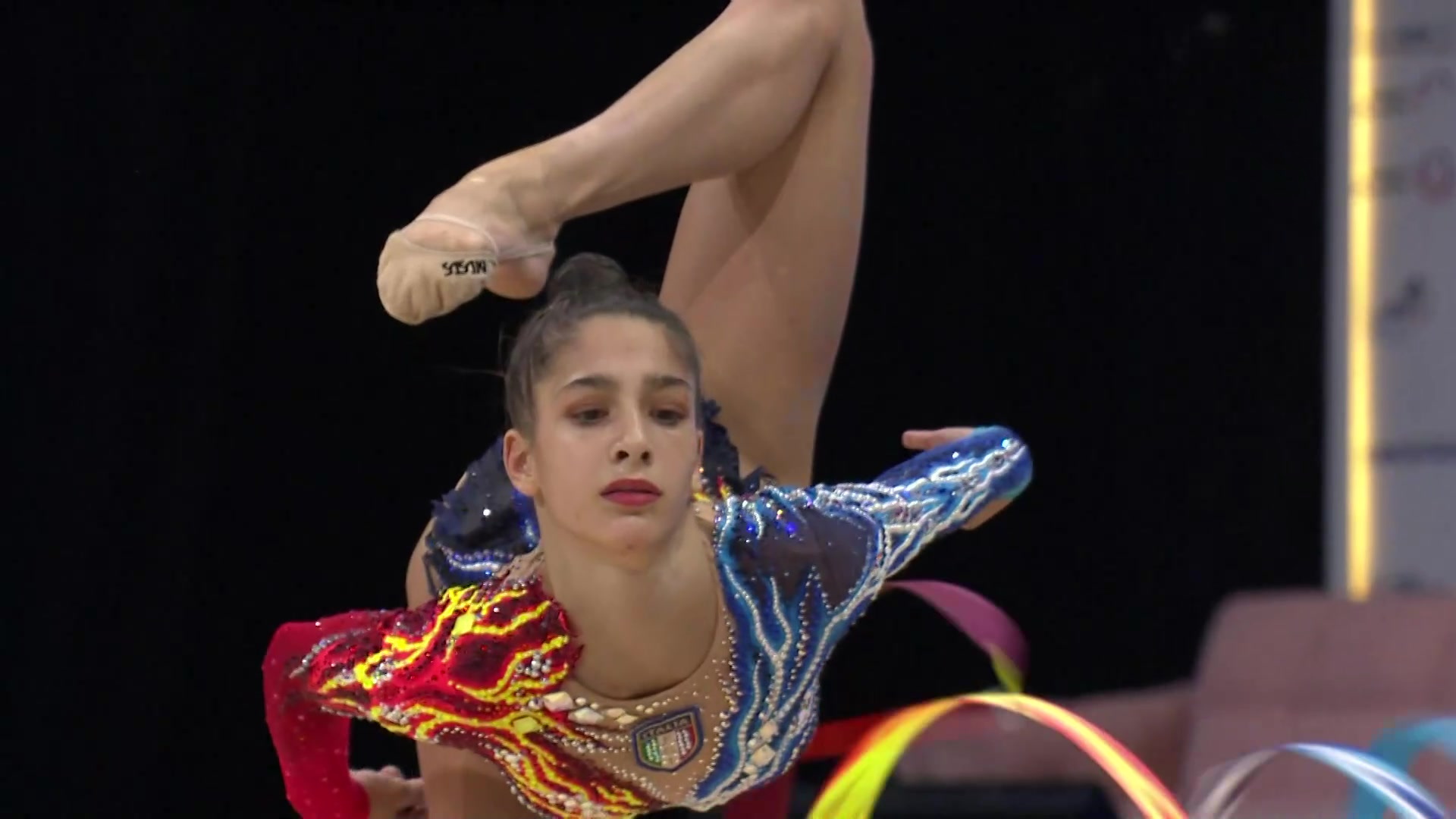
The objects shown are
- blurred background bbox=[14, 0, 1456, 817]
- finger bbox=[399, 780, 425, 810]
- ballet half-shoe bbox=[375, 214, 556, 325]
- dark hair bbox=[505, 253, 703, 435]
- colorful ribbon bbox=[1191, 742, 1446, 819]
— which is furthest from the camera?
blurred background bbox=[14, 0, 1456, 817]

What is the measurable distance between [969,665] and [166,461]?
1302 mm

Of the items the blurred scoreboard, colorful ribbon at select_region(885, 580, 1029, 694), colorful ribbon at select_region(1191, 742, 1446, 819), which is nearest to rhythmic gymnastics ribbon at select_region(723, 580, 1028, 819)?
colorful ribbon at select_region(885, 580, 1029, 694)

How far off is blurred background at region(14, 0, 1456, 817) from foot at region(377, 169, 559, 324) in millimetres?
441

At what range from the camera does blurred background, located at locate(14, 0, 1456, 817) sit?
1863 mm

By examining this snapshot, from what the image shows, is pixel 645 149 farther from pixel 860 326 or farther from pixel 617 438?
pixel 860 326

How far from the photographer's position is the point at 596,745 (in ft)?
4.70

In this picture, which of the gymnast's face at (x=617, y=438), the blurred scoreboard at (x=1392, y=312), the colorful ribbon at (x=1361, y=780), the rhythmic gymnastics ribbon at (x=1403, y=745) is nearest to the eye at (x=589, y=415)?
the gymnast's face at (x=617, y=438)

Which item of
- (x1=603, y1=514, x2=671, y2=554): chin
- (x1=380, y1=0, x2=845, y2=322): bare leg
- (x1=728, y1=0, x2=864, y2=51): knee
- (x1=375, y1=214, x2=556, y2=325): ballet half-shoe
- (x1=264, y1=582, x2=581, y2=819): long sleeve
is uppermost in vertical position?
(x1=728, y1=0, x2=864, y2=51): knee

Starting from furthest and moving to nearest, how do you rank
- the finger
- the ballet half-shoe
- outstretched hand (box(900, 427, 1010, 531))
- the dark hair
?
the finger → outstretched hand (box(900, 427, 1010, 531)) → the dark hair → the ballet half-shoe

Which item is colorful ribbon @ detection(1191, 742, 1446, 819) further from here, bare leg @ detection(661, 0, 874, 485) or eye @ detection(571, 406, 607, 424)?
eye @ detection(571, 406, 607, 424)

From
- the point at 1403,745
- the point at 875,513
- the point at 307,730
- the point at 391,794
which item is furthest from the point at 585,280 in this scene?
the point at 1403,745

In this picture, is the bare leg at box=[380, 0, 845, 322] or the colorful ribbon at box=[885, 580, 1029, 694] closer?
the bare leg at box=[380, 0, 845, 322]

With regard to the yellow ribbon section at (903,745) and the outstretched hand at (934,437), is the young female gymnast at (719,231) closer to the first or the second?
the outstretched hand at (934,437)

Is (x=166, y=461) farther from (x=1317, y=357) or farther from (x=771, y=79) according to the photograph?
(x=1317, y=357)
